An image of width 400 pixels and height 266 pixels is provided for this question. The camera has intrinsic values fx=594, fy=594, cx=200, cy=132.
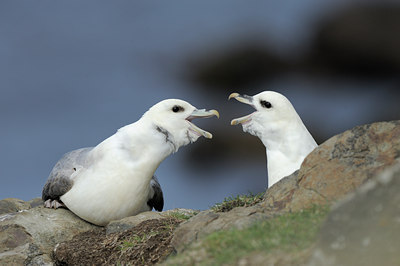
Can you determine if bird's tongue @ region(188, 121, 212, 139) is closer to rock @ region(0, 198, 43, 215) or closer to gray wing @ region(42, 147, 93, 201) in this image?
gray wing @ region(42, 147, 93, 201)

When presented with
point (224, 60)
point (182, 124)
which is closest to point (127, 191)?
point (182, 124)

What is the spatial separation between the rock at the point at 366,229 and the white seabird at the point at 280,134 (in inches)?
151

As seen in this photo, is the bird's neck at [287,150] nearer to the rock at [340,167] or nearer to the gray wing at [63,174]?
the rock at [340,167]

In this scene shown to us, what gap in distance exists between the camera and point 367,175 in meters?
5.68

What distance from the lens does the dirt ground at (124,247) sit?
24.0ft

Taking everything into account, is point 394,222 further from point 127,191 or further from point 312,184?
point 127,191

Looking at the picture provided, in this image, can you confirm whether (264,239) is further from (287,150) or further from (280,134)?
(280,134)

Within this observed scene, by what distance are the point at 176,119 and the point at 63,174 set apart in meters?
1.92

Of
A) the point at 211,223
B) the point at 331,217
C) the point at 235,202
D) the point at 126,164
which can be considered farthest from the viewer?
the point at 126,164

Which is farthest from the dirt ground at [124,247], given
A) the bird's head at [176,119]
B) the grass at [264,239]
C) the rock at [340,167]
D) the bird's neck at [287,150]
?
the grass at [264,239]

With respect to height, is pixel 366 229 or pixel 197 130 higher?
pixel 197 130

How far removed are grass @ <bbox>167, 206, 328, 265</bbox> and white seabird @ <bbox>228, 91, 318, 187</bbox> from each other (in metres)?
2.46

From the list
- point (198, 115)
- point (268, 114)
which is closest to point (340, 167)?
point (268, 114)

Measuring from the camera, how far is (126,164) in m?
8.62
